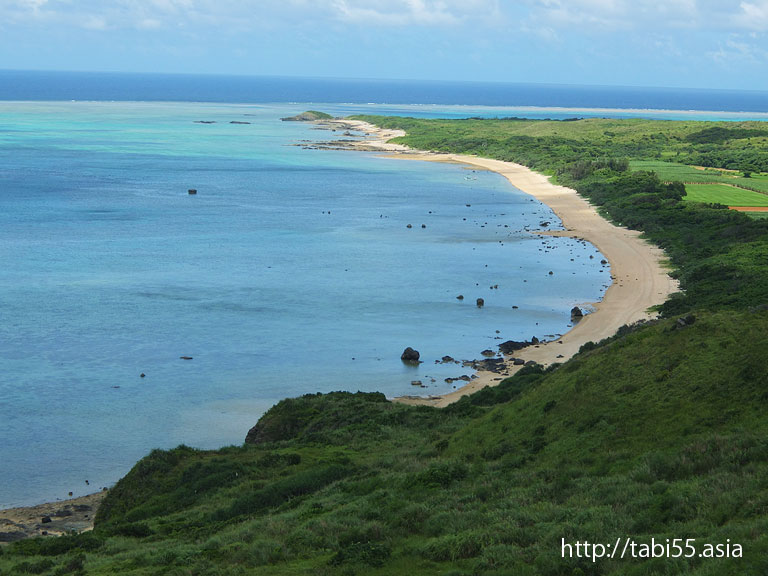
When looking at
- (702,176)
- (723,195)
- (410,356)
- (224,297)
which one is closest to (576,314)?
(410,356)

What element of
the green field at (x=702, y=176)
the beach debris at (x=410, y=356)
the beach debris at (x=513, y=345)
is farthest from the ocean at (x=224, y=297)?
the green field at (x=702, y=176)

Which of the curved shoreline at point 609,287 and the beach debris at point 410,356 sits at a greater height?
the curved shoreline at point 609,287

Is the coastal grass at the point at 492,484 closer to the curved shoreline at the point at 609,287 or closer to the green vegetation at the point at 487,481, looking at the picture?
the green vegetation at the point at 487,481

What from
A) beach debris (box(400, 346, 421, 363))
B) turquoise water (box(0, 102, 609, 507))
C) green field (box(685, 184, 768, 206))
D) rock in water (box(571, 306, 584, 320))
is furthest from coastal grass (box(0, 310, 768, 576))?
green field (box(685, 184, 768, 206))

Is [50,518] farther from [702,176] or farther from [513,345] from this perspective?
[702,176]

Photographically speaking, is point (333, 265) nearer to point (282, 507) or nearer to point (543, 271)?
point (543, 271)
